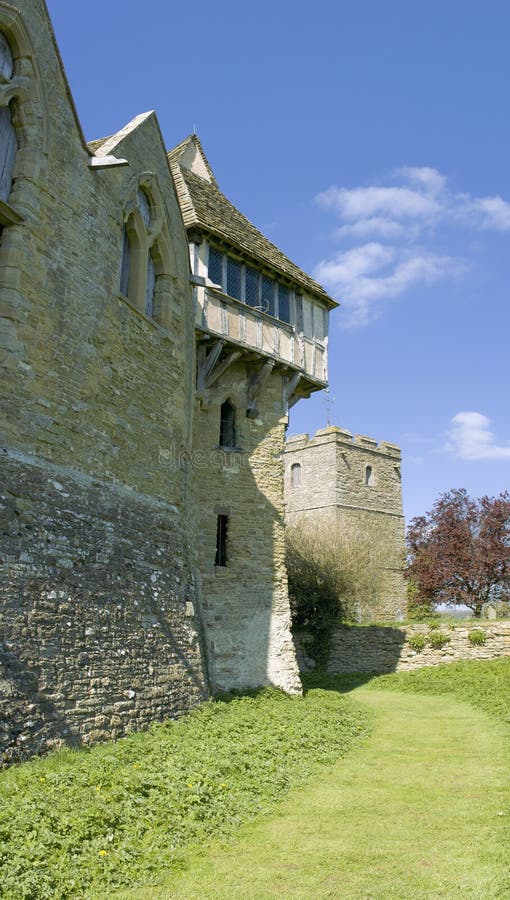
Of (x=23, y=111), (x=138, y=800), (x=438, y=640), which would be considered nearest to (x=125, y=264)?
(x=23, y=111)

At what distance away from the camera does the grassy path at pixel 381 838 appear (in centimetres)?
483

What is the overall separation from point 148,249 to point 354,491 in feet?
72.9

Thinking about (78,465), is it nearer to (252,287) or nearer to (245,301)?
(245,301)

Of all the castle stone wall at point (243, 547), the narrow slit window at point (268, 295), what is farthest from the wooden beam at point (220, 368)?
the narrow slit window at point (268, 295)

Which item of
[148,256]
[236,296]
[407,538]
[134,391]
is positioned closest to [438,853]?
[134,391]

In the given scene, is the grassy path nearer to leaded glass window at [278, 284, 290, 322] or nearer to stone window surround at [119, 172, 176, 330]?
stone window surround at [119, 172, 176, 330]

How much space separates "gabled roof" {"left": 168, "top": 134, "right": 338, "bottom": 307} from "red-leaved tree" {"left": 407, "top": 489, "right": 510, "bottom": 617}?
44.2 ft

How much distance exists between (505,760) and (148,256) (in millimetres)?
9207

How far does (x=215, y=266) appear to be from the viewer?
47.5 ft

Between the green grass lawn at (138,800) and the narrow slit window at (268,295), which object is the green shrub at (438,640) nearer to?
the green grass lawn at (138,800)

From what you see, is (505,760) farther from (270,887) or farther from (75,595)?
(75,595)

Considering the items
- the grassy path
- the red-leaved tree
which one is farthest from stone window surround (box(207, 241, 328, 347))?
the red-leaved tree

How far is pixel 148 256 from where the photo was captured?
11.2 meters

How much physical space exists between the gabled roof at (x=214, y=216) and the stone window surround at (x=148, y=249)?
252cm
